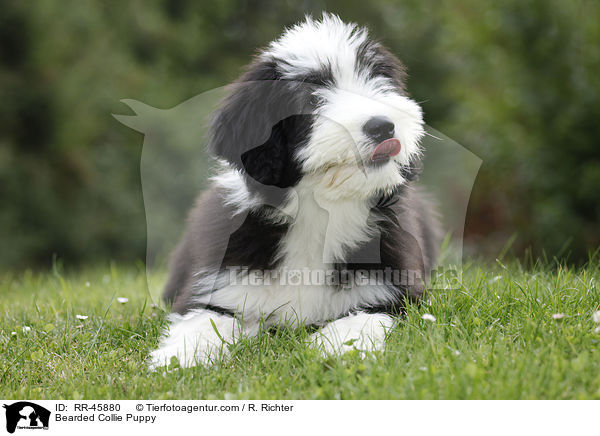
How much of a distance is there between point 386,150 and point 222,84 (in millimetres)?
7491

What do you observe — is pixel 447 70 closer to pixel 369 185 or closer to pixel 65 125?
pixel 65 125

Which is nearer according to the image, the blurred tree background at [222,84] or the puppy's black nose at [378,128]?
the puppy's black nose at [378,128]

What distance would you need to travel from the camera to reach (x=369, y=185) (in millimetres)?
2834

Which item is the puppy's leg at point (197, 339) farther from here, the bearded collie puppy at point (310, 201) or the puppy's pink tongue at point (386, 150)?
the puppy's pink tongue at point (386, 150)

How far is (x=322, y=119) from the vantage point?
2.82 meters

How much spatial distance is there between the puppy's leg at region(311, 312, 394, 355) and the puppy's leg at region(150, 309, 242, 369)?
0.42 meters

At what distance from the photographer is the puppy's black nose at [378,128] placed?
2.71m

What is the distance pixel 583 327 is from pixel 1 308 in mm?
3450

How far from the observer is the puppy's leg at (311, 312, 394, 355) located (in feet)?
8.60

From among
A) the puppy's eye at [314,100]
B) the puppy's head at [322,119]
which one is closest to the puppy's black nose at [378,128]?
the puppy's head at [322,119]
